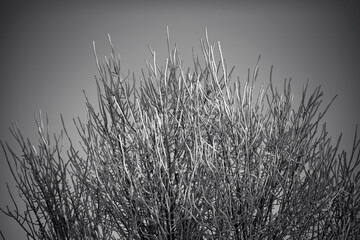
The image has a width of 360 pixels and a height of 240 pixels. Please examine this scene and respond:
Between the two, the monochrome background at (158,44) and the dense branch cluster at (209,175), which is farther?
the monochrome background at (158,44)

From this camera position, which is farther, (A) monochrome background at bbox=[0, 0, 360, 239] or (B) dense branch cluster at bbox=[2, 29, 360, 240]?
(A) monochrome background at bbox=[0, 0, 360, 239]

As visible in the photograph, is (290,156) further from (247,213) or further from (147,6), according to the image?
(147,6)

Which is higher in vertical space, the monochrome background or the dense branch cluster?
the monochrome background

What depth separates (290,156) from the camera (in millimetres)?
3143

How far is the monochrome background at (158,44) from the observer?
992cm

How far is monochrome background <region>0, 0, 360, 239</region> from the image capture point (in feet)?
32.6

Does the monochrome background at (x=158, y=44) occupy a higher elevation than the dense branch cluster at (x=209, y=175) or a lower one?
higher

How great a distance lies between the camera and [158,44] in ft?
33.2

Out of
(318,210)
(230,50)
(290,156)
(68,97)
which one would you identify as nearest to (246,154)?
(290,156)

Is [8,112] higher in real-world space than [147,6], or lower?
lower

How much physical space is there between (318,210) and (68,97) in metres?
8.01

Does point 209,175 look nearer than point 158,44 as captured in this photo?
Yes

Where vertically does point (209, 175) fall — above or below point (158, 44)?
below

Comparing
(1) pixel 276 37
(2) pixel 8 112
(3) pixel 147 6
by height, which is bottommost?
(2) pixel 8 112
